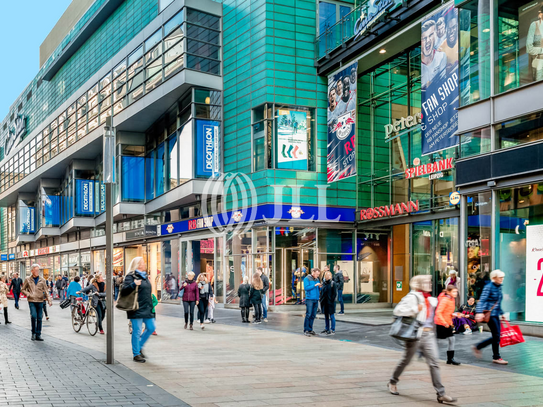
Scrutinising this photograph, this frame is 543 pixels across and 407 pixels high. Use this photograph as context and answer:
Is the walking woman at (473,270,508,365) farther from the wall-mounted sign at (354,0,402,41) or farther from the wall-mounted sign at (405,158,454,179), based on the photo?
the wall-mounted sign at (354,0,402,41)

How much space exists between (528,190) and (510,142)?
133 centimetres

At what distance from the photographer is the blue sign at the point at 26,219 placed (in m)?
57.5

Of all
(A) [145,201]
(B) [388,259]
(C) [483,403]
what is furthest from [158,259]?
(C) [483,403]

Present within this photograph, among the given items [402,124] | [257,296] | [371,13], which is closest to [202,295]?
[257,296]

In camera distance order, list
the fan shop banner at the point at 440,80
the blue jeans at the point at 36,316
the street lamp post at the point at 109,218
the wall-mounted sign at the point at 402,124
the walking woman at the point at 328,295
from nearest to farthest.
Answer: the street lamp post at the point at 109,218 → the blue jeans at the point at 36,316 → the walking woman at the point at 328,295 → the fan shop banner at the point at 440,80 → the wall-mounted sign at the point at 402,124

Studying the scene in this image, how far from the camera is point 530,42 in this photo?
14414mm

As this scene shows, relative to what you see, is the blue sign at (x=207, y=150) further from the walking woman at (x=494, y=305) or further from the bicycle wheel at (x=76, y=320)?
the walking woman at (x=494, y=305)

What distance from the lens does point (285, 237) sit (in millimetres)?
23844

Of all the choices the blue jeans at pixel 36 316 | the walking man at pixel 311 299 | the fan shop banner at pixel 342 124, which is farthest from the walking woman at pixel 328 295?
the fan shop banner at pixel 342 124

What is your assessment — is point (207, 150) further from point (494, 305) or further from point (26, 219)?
point (26, 219)

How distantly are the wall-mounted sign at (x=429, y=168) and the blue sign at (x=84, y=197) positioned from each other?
29.4m

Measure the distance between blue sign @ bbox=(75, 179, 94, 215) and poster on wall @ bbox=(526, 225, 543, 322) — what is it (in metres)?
36.0

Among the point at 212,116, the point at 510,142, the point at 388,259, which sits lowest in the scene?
the point at 388,259

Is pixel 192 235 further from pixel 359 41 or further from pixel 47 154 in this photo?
pixel 47 154
